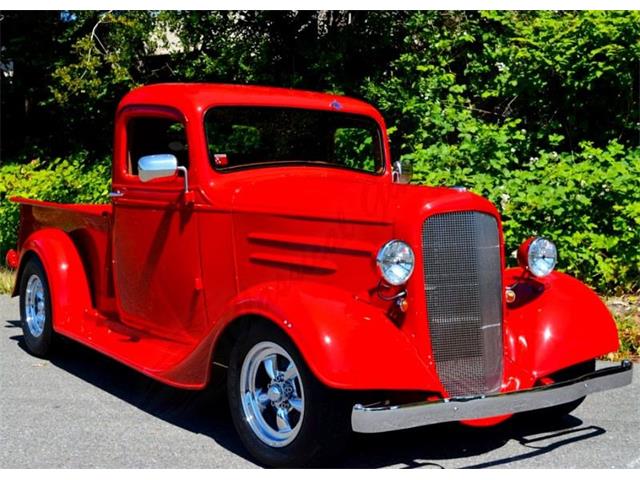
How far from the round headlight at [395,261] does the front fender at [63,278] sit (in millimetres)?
2769

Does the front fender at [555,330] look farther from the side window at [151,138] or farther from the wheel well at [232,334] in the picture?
the side window at [151,138]

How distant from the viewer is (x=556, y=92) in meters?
9.59

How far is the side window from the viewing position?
18.0ft

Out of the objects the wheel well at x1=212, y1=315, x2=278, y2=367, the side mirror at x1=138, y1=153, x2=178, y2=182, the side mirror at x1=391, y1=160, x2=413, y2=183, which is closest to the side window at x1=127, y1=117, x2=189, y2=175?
the side mirror at x1=138, y1=153, x2=178, y2=182

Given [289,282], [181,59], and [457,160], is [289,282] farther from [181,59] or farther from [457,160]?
[181,59]

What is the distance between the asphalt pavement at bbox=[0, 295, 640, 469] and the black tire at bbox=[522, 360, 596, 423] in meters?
0.06

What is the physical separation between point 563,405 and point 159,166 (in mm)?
2629

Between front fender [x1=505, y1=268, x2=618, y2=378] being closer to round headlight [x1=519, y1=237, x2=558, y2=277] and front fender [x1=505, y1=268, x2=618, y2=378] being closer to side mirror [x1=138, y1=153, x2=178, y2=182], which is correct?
round headlight [x1=519, y1=237, x2=558, y2=277]

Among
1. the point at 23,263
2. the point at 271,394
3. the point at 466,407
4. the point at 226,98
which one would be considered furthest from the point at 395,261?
the point at 23,263

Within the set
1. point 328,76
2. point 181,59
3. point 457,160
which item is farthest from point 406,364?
point 181,59

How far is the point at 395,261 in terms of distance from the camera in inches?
161

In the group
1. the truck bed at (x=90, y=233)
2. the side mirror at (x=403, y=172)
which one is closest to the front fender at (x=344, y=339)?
the side mirror at (x=403, y=172)

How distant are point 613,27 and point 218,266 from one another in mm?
5667

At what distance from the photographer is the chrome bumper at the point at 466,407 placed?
3.71 m
